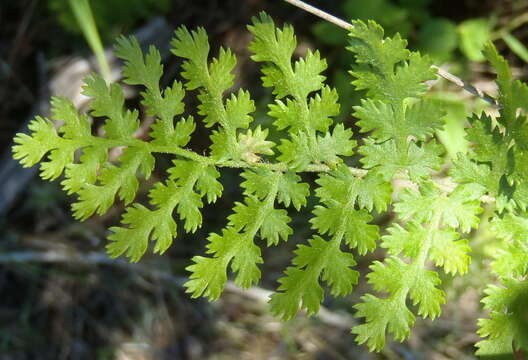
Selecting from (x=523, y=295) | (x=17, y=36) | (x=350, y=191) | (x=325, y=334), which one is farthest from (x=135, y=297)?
(x=523, y=295)

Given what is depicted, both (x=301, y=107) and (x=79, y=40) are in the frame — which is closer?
(x=301, y=107)

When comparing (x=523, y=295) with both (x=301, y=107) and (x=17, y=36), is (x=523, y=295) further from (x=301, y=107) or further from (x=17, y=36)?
(x=17, y=36)

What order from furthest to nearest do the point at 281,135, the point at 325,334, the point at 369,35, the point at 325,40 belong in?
the point at 325,334, the point at 325,40, the point at 281,135, the point at 369,35

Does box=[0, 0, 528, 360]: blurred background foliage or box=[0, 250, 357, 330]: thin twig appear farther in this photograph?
box=[0, 250, 357, 330]: thin twig

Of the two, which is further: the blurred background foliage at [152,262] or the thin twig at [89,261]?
the thin twig at [89,261]

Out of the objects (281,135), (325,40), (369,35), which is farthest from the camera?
(325,40)

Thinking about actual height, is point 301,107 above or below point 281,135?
above

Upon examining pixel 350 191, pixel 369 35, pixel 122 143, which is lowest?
pixel 350 191
